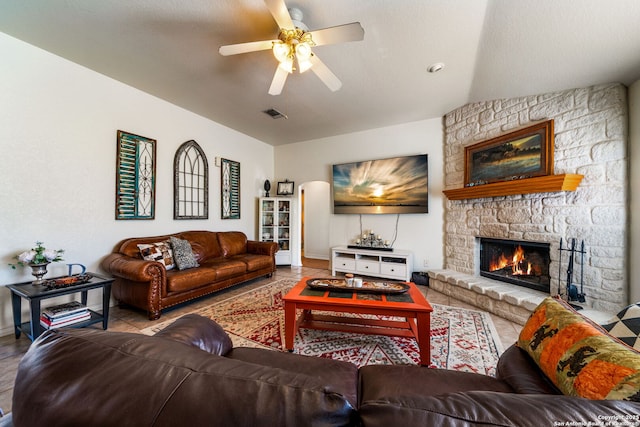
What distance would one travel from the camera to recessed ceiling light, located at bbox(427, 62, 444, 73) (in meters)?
2.48

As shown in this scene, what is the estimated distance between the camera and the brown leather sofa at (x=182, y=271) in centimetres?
247

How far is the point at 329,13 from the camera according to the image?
1.90m

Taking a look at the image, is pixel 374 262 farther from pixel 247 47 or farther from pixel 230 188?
pixel 247 47

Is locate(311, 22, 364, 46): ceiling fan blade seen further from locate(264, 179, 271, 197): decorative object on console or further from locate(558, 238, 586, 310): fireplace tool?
locate(264, 179, 271, 197): decorative object on console

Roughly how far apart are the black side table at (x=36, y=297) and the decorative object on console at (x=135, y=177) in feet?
3.24

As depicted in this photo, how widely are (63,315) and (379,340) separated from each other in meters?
2.80

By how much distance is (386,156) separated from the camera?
14.3ft

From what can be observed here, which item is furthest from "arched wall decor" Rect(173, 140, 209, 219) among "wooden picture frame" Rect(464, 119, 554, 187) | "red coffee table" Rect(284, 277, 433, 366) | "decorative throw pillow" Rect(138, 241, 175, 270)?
"wooden picture frame" Rect(464, 119, 554, 187)

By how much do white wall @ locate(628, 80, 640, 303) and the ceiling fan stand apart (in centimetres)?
275

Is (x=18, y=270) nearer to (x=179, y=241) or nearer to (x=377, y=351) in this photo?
(x=179, y=241)

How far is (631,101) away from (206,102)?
4.81m

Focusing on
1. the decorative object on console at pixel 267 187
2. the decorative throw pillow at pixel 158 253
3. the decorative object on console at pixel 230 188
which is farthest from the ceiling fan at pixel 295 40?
the decorative object on console at pixel 267 187

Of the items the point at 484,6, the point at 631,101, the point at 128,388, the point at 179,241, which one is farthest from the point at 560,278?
the point at 179,241

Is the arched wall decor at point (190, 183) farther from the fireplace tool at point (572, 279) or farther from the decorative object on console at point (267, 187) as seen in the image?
the fireplace tool at point (572, 279)
